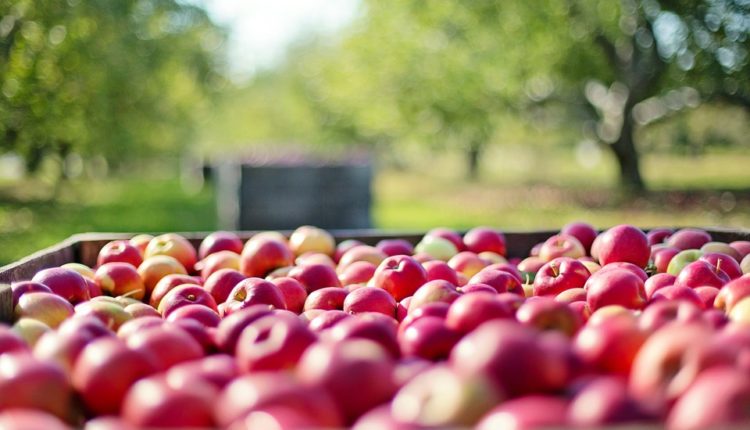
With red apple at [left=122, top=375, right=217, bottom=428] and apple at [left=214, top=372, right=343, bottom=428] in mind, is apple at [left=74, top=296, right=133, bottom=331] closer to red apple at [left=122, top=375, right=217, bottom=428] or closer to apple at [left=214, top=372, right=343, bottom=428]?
red apple at [left=122, top=375, right=217, bottom=428]

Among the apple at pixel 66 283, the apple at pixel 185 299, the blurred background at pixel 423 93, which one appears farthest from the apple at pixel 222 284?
the blurred background at pixel 423 93

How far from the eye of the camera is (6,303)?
2584mm

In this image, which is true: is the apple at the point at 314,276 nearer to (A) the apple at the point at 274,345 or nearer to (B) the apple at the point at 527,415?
(A) the apple at the point at 274,345

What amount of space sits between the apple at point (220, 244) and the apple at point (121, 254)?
0.33m

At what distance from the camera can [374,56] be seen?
20734mm

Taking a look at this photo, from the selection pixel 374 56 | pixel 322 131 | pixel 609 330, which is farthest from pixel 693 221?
pixel 322 131

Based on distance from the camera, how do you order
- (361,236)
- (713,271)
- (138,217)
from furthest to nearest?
(138,217) → (361,236) → (713,271)

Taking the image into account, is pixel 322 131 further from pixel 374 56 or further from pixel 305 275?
pixel 305 275

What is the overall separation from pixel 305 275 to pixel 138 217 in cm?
1560

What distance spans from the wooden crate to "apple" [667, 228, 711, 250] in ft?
1.06

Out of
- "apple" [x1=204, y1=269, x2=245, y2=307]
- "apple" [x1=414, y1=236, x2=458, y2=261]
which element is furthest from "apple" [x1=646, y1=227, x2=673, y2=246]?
"apple" [x1=204, y1=269, x2=245, y2=307]

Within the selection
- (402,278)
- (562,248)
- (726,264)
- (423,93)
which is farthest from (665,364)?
(423,93)

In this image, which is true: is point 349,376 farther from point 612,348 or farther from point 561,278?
point 561,278

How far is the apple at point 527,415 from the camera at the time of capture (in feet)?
4.55
